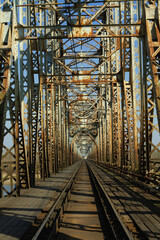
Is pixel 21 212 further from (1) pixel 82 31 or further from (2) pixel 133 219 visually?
(1) pixel 82 31

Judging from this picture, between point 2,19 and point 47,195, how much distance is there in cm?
662

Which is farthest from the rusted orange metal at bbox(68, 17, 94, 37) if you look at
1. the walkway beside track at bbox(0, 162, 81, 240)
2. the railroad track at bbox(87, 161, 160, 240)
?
the railroad track at bbox(87, 161, 160, 240)

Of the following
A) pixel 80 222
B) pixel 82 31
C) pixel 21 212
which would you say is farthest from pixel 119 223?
pixel 82 31

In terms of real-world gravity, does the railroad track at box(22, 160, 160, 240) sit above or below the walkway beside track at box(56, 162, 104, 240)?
above

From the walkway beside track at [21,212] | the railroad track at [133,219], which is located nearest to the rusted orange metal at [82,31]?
the walkway beside track at [21,212]

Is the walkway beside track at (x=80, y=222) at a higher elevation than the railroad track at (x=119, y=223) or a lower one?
lower

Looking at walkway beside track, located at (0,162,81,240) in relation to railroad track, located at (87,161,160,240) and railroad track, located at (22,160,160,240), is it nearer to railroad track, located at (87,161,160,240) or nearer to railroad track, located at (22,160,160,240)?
railroad track, located at (22,160,160,240)

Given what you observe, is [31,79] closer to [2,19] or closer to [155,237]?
[2,19]

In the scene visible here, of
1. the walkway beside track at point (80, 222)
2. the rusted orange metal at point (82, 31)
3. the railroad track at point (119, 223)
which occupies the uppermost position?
the rusted orange metal at point (82, 31)

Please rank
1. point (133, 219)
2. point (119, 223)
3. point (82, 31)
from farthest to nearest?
point (82, 31) → point (133, 219) → point (119, 223)

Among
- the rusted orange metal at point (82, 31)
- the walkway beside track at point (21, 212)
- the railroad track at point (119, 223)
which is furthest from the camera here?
the rusted orange metal at point (82, 31)

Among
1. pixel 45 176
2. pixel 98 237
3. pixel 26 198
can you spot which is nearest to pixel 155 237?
pixel 98 237

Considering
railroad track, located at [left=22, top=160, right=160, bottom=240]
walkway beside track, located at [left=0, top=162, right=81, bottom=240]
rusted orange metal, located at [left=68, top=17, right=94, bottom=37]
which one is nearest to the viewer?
railroad track, located at [left=22, top=160, right=160, bottom=240]

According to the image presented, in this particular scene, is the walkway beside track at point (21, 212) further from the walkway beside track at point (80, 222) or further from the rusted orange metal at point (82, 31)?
the rusted orange metal at point (82, 31)
